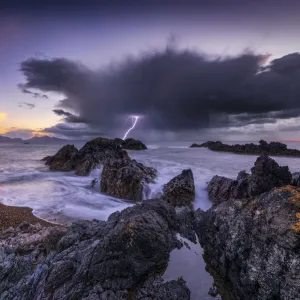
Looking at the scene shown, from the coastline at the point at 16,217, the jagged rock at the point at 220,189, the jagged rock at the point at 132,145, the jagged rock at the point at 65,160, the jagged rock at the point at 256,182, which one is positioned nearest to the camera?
the jagged rock at the point at 256,182

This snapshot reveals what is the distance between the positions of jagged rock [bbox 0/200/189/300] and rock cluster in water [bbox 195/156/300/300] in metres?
1.07

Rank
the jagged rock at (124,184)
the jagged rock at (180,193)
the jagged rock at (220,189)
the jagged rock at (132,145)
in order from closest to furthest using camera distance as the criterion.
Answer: the jagged rock at (220,189) → the jagged rock at (180,193) → the jagged rock at (124,184) → the jagged rock at (132,145)

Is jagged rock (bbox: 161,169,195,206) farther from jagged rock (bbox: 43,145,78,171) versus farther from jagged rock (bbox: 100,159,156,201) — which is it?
jagged rock (bbox: 43,145,78,171)

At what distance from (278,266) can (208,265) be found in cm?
185

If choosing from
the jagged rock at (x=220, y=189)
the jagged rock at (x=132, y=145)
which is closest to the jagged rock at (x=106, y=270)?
A: the jagged rock at (x=220, y=189)

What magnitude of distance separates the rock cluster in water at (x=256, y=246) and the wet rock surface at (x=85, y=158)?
19.5 m

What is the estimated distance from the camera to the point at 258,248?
407cm

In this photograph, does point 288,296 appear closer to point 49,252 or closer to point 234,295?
point 234,295

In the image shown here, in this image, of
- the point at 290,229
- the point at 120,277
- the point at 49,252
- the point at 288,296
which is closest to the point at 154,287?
the point at 120,277

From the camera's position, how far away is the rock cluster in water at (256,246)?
140 inches

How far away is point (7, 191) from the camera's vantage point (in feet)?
53.2

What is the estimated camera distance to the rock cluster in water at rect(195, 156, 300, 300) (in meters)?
3.56

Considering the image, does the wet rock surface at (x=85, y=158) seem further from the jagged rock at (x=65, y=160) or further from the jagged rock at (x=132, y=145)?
the jagged rock at (x=132, y=145)

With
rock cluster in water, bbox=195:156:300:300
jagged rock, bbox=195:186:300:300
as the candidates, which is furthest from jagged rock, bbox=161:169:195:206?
jagged rock, bbox=195:186:300:300
